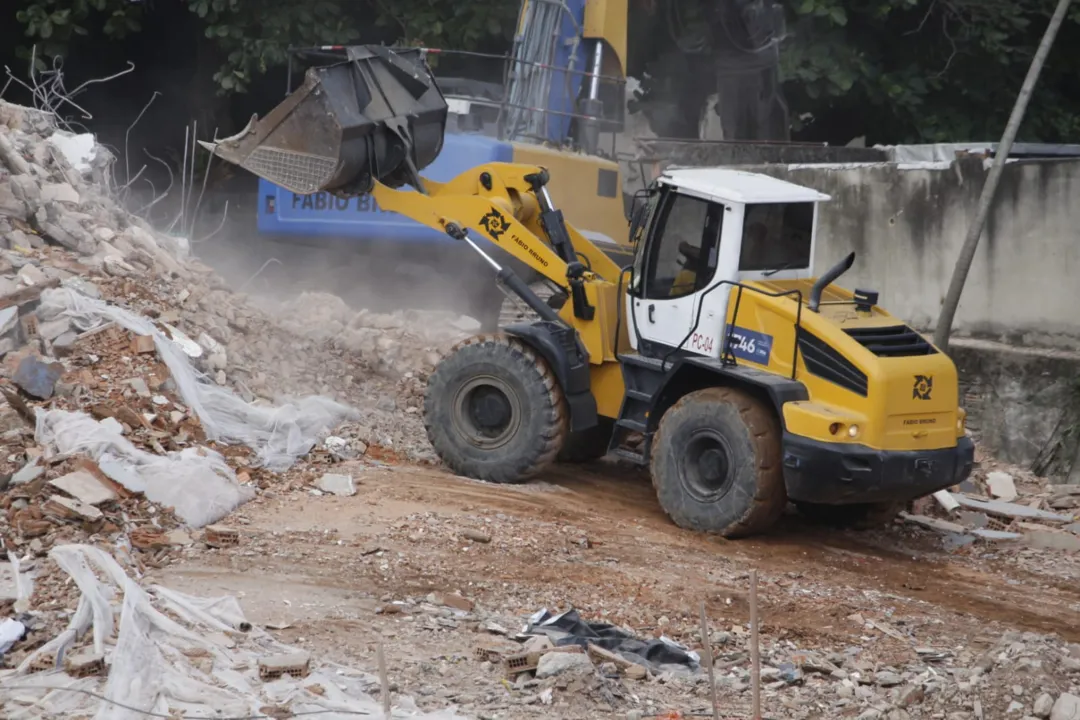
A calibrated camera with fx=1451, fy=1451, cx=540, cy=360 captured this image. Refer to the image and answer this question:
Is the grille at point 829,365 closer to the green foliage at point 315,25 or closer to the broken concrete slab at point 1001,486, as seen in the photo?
the broken concrete slab at point 1001,486

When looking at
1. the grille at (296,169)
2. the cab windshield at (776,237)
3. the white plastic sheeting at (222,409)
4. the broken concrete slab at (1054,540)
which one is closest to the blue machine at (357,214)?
the grille at (296,169)

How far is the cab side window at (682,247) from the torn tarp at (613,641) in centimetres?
292

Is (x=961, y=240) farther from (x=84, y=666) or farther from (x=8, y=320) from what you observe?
(x=84, y=666)

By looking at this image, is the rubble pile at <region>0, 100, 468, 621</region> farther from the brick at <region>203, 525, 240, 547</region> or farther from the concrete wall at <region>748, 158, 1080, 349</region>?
the concrete wall at <region>748, 158, 1080, 349</region>

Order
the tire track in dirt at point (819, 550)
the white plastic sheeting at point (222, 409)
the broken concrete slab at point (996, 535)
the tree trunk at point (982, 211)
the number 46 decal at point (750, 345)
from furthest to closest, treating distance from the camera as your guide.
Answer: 1. the tree trunk at point (982, 211)
2. the broken concrete slab at point (996, 535)
3. the white plastic sheeting at point (222, 409)
4. the number 46 decal at point (750, 345)
5. the tire track in dirt at point (819, 550)

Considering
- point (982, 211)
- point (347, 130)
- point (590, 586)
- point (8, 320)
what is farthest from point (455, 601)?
point (982, 211)

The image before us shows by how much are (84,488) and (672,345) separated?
3803 millimetres

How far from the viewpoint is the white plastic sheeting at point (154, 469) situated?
8.20m

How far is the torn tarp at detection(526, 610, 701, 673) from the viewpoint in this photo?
22.3ft

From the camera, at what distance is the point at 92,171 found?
42.2 feet

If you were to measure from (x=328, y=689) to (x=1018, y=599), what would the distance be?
4463 mm

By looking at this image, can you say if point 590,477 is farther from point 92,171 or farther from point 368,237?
point 92,171

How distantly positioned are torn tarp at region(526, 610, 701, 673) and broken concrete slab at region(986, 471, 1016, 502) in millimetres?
4769

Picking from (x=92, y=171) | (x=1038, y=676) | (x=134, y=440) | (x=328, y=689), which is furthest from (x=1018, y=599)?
(x=92, y=171)
